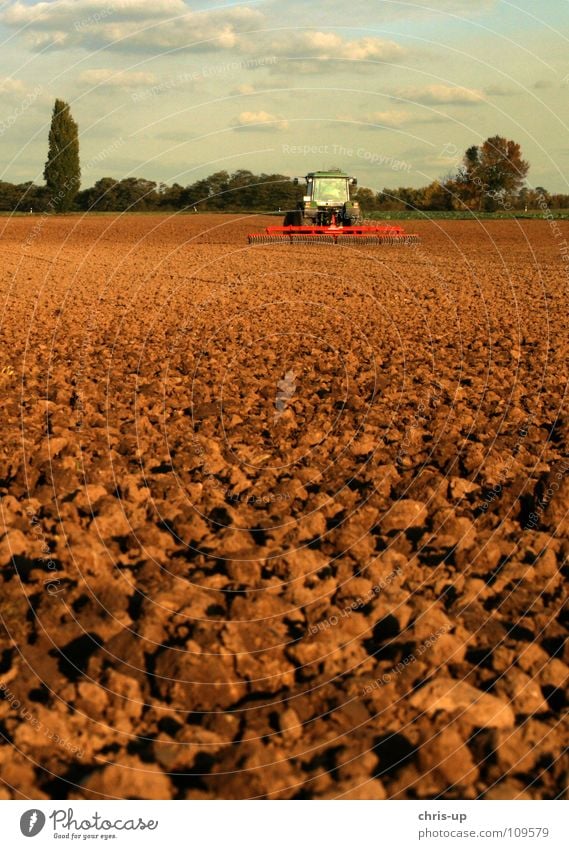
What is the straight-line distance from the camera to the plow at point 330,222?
96.4 feet

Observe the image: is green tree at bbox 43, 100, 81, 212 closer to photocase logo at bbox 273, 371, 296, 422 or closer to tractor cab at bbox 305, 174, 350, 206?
tractor cab at bbox 305, 174, 350, 206

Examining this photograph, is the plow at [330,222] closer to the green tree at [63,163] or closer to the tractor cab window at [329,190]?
the tractor cab window at [329,190]

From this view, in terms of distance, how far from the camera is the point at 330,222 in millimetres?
31312

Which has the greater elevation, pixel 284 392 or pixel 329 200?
pixel 329 200

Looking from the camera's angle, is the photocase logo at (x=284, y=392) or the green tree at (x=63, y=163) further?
the green tree at (x=63, y=163)

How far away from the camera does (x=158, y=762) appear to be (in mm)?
3875

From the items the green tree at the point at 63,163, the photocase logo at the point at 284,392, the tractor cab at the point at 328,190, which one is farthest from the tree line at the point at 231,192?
the photocase logo at the point at 284,392

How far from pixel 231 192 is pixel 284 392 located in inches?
1861

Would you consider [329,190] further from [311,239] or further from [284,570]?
[284,570]

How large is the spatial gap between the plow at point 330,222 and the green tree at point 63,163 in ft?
86.0
